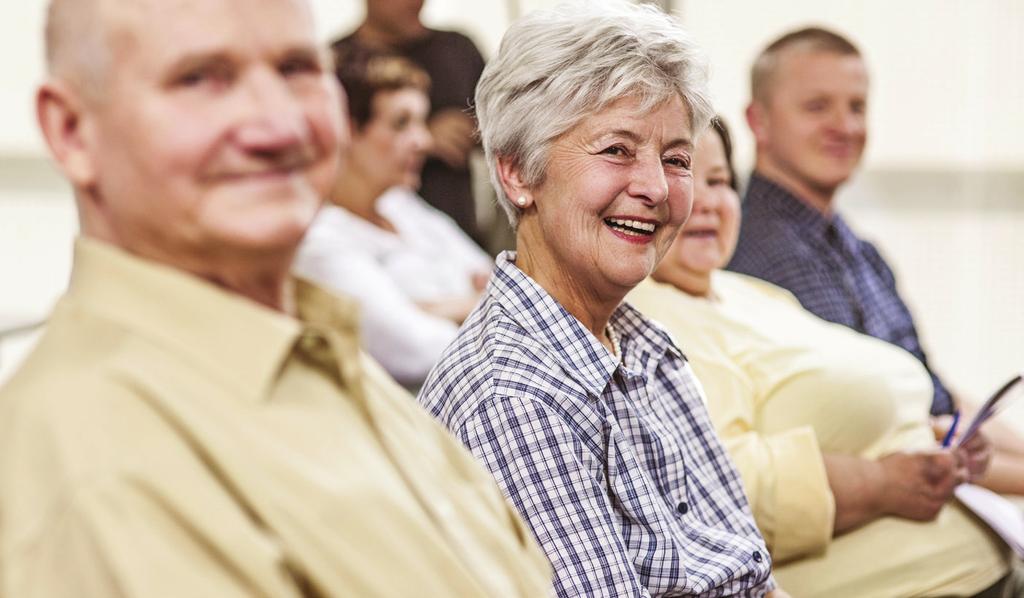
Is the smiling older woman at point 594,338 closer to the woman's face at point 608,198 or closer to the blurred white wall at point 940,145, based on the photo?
the woman's face at point 608,198

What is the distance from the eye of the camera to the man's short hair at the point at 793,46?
2.42 meters

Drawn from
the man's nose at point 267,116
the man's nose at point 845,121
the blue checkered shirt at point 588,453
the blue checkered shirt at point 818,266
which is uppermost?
the man's nose at point 267,116

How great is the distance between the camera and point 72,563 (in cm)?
69

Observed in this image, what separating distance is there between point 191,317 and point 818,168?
1840 mm

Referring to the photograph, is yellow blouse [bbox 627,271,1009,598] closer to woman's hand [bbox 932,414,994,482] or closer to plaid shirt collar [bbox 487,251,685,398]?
woman's hand [bbox 932,414,994,482]

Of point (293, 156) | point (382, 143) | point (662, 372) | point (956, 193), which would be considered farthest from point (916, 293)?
point (293, 156)

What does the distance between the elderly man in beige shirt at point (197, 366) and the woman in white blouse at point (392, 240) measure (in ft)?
6.07

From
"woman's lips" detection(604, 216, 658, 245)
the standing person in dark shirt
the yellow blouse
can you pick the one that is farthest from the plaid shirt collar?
the standing person in dark shirt

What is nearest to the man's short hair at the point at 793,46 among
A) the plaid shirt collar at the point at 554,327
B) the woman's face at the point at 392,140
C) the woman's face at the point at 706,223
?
the woman's face at the point at 706,223

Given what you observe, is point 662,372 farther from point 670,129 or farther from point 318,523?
point 318,523

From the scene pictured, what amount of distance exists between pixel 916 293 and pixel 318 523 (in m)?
4.75

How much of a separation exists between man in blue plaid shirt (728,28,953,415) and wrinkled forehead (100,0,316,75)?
63.8 inches

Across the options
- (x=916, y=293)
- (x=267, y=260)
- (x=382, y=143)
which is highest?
(x=267, y=260)

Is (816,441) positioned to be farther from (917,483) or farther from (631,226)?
(631,226)
